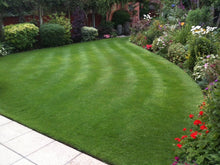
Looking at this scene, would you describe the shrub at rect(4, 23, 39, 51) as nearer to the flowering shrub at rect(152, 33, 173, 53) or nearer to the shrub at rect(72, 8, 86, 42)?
the shrub at rect(72, 8, 86, 42)

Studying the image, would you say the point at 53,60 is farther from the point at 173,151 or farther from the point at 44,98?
the point at 173,151

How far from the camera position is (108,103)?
4.73m

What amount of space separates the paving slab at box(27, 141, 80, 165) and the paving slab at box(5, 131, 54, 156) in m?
0.13

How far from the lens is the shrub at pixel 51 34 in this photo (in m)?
11.8

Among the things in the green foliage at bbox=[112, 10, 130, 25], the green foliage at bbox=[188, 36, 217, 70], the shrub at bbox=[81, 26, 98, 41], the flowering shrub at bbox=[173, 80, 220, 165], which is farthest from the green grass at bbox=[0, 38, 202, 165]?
the green foliage at bbox=[112, 10, 130, 25]

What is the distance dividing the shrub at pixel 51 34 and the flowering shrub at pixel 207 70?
8.16 meters

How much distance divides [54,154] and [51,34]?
970 centimetres

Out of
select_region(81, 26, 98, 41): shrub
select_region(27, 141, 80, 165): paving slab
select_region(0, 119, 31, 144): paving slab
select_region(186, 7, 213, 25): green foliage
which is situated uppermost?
select_region(186, 7, 213, 25): green foliage

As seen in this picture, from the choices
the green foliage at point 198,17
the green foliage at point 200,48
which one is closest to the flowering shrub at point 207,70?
the green foliage at point 200,48

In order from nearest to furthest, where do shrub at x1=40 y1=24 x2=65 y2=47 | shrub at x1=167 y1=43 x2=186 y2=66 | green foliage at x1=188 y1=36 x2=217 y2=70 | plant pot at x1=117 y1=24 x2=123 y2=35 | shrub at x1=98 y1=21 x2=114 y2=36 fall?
green foliage at x1=188 y1=36 x2=217 y2=70 < shrub at x1=167 y1=43 x2=186 y2=66 < shrub at x1=40 y1=24 x2=65 y2=47 < shrub at x1=98 y1=21 x2=114 y2=36 < plant pot at x1=117 y1=24 x2=123 y2=35

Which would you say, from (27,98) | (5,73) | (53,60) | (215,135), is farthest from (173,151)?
(53,60)

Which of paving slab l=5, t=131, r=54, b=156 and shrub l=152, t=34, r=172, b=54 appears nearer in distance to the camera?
paving slab l=5, t=131, r=54, b=156

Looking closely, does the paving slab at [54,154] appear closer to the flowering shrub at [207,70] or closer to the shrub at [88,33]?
the flowering shrub at [207,70]

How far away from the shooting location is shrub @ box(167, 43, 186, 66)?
734 centimetres
